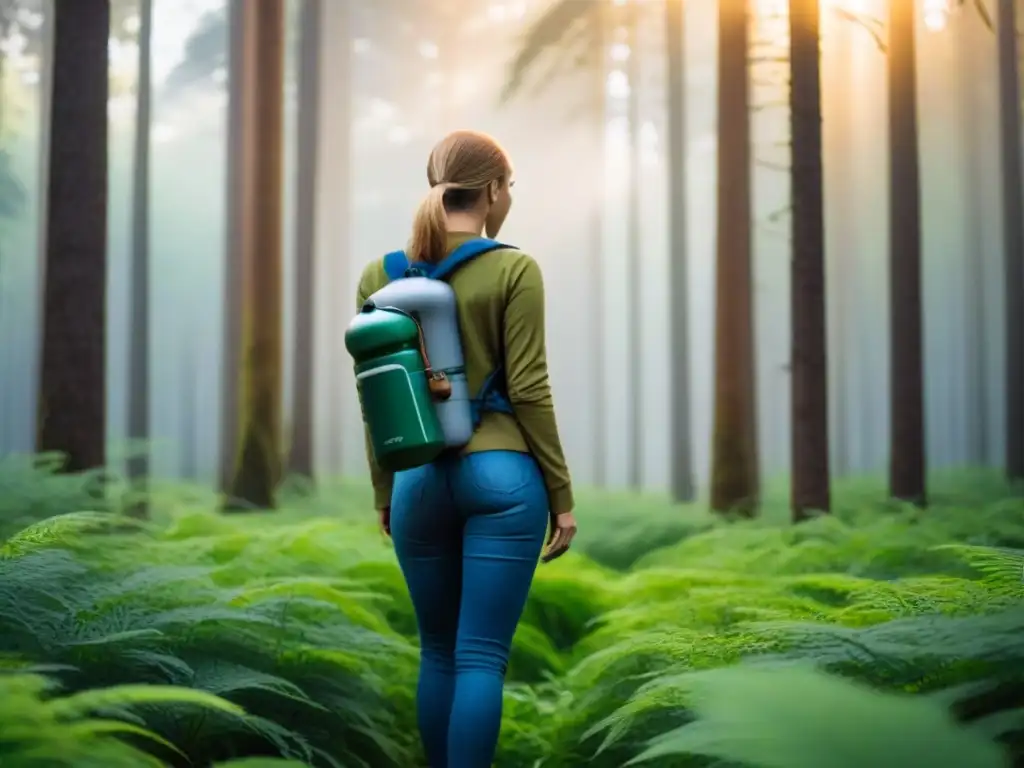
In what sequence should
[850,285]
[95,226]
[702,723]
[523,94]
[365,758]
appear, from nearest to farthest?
[702,723] < [365,758] < [95,226] < [850,285] < [523,94]

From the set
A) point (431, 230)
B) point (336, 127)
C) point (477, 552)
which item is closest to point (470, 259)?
point (431, 230)

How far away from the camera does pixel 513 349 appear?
9.08 ft

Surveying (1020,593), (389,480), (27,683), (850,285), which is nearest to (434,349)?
(389,480)

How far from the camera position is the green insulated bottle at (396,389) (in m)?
2.67

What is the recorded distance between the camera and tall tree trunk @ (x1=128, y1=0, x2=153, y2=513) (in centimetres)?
1470

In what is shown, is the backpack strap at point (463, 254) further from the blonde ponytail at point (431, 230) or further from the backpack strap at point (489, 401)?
the backpack strap at point (489, 401)

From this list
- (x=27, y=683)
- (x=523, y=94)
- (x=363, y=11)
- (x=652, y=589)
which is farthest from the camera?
(x=523, y=94)

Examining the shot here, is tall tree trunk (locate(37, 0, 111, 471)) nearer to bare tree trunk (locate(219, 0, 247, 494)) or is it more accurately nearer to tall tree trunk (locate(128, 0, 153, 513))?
bare tree trunk (locate(219, 0, 247, 494))

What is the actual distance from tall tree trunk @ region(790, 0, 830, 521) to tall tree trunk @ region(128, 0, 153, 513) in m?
10.3

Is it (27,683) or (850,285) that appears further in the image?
(850,285)

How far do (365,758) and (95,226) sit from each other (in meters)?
4.33

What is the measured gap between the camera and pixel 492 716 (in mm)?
2715

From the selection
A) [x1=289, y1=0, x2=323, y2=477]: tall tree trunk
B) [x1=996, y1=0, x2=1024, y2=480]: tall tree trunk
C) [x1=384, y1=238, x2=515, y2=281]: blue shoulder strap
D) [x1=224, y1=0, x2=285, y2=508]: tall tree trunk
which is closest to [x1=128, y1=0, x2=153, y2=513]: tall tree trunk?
[x1=289, y1=0, x2=323, y2=477]: tall tree trunk

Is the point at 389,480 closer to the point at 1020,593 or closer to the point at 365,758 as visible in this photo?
the point at 365,758
